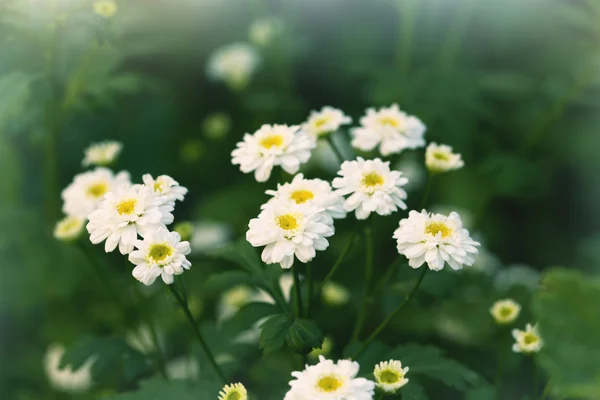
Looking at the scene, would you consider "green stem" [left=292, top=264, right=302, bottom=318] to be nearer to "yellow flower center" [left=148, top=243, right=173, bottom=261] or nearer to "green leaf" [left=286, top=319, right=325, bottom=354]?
"green leaf" [left=286, top=319, right=325, bottom=354]

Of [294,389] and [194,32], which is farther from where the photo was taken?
[194,32]

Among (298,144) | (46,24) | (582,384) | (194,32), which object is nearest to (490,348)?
(298,144)

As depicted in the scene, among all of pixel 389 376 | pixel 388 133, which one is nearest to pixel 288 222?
pixel 389 376

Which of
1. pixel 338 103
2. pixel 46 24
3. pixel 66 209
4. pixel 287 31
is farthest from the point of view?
pixel 338 103

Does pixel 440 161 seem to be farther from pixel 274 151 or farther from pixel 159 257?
pixel 159 257

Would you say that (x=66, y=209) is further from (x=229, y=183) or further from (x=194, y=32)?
(x=194, y=32)

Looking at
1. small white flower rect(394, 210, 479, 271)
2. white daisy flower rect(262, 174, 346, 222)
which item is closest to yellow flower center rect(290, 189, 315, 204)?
white daisy flower rect(262, 174, 346, 222)
